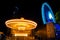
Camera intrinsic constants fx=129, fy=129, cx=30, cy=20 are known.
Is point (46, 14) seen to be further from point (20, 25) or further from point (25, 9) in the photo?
point (20, 25)

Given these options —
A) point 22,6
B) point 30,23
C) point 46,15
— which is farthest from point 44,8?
point 30,23

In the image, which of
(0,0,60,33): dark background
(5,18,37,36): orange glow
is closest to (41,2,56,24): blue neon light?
(0,0,60,33): dark background

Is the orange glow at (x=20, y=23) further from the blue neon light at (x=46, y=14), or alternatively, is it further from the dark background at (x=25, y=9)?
the dark background at (x=25, y=9)

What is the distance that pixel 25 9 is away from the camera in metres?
6.61

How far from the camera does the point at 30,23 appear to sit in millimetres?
3627

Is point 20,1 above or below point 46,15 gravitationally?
above

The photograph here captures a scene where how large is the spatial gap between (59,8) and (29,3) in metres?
1.54

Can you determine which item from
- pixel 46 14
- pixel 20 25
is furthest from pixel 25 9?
pixel 20 25

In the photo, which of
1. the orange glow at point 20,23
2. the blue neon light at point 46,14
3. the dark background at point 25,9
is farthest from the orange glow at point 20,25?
the dark background at point 25,9

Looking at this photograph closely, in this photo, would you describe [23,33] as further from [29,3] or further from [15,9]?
[29,3]

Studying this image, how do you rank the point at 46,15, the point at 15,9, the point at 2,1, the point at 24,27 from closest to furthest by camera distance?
the point at 24,27, the point at 46,15, the point at 15,9, the point at 2,1

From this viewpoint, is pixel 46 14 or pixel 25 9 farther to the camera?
pixel 25 9

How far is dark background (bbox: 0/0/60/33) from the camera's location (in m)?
6.31

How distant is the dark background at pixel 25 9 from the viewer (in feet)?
20.7
